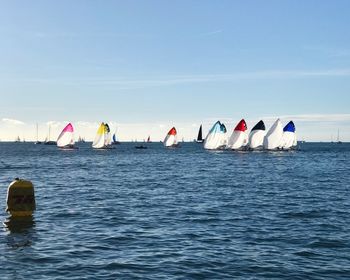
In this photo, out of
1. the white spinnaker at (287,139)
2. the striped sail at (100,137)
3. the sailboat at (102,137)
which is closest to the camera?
the white spinnaker at (287,139)

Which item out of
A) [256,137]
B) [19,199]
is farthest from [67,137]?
[19,199]

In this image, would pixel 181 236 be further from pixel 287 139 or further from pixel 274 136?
pixel 287 139

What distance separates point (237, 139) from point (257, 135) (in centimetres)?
714

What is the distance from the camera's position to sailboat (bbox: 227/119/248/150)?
146250mm

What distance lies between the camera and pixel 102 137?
6939 inches

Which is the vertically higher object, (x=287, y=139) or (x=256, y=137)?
(x=256, y=137)

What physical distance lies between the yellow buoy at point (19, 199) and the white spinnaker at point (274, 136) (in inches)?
4506

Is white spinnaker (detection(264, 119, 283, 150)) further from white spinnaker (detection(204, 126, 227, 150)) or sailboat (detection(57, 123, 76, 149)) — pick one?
sailboat (detection(57, 123, 76, 149))

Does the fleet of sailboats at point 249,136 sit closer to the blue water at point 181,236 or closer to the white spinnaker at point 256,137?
the white spinnaker at point 256,137

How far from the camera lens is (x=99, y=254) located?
2309cm

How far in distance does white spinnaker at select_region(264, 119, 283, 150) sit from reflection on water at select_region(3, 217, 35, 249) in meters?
116

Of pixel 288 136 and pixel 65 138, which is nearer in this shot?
pixel 288 136

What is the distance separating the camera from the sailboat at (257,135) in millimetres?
142725

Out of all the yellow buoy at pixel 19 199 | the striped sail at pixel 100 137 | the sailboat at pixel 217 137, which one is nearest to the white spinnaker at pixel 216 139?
the sailboat at pixel 217 137
